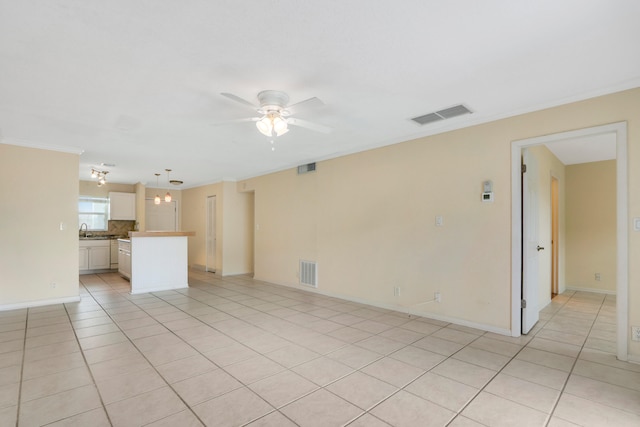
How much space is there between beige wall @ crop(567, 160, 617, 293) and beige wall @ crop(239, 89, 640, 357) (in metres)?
3.71

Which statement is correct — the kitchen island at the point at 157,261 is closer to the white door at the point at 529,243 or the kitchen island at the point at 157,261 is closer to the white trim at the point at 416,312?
the white trim at the point at 416,312

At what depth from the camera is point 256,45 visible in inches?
84.4

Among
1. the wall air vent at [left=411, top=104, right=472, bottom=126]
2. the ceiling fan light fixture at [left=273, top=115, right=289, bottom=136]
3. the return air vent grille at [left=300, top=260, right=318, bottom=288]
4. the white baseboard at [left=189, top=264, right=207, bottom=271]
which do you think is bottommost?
the white baseboard at [left=189, top=264, right=207, bottom=271]

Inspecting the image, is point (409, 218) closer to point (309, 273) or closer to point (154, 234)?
point (309, 273)

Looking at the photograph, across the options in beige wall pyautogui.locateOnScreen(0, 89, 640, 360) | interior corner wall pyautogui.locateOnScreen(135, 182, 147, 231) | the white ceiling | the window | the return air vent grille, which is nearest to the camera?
the white ceiling

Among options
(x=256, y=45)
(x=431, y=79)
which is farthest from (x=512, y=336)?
(x=256, y=45)

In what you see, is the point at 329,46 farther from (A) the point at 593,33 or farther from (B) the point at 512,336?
(B) the point at 512,336

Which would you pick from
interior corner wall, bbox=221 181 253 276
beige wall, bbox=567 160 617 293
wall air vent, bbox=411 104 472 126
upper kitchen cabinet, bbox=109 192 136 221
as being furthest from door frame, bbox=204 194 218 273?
beige wall, bbox=567 160 617 293

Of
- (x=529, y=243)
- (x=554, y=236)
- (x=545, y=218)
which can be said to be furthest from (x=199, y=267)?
(x=554, y=236)

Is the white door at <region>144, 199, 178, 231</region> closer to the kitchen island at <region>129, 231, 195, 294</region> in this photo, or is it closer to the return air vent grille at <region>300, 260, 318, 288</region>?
the kitchen island at <region>129, 231, 195, 294</region>

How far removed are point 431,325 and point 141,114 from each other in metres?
4.19

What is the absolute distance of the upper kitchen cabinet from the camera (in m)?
8.44

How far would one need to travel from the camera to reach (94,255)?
800 cm

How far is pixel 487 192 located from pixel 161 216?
30.0ft
